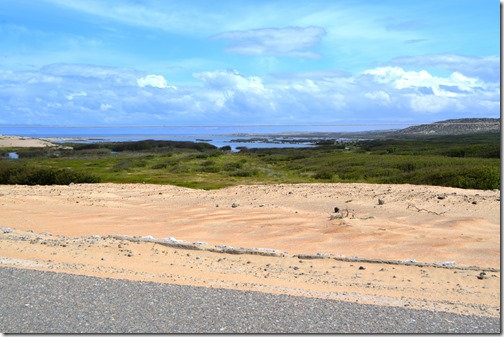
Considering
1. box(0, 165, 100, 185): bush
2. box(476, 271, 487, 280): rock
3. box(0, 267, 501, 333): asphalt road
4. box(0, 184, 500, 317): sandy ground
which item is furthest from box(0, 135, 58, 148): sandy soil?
box(476, 271, 487, 280): rock

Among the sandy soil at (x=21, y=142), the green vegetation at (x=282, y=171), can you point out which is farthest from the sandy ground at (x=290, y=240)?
the sandy soil at (x=21, y=142)

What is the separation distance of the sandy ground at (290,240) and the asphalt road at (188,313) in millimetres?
666

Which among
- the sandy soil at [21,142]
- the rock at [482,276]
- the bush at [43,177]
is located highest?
the sandy soil at [21,142]

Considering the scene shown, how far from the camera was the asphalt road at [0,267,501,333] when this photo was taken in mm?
4867

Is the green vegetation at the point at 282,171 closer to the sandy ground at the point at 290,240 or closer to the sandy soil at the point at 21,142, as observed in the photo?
the sandy ground at the point at 290,240

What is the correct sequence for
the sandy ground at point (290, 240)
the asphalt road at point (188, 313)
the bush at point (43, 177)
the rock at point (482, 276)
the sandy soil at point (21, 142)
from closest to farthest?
the asphalt road at point (188, 313) → the sandy ground at point (290, 240) → the rock at point (482, 276) → the bush at point (43, 177) → the sandy soil at point (21, 142)

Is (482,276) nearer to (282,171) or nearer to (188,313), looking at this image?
(188,313)

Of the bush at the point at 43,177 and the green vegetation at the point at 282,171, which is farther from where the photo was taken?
the bush at the point at 43,177

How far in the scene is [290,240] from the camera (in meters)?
11.1

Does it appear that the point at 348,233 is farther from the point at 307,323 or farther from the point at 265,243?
the point at 307,323

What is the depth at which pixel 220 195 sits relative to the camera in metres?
18.8

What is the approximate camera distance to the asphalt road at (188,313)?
192 inches

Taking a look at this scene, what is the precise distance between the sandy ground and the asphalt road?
0.67m

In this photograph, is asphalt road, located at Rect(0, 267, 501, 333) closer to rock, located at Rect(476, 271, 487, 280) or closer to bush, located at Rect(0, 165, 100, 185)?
rock, located at Rect(476, 271, 487, 280)
